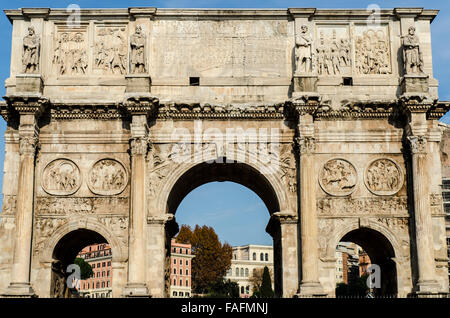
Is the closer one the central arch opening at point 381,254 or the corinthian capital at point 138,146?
the corinthian capital at point 138,146

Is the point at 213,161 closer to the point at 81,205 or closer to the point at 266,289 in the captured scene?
the point at 81,205

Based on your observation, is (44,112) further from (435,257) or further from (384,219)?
(435,257)

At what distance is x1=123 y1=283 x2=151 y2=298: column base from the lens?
17.7 meters

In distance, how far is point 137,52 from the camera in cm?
1958

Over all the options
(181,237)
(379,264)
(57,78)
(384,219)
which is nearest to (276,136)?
(384,219)

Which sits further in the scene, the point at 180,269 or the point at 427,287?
the point at 180,269

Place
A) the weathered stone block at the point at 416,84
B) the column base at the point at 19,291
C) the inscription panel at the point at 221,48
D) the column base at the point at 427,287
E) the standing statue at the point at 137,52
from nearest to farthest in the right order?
the column base at the point at 19,291, the column base at the point at 427,287, the weathered stone block at the point at 416,84, the standing statue at the point at 137,52, the inscription panel at the point at 221,48

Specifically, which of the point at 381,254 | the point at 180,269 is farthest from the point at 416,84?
the point at 180,269

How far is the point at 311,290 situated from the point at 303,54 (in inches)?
269

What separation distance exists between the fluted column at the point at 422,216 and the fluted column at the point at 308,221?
109 inches

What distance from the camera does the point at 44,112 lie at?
759 inches

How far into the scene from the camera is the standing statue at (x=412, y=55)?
64.1 ft

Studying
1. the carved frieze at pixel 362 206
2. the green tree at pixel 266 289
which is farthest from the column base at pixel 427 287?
the green tree at pixel 266 289

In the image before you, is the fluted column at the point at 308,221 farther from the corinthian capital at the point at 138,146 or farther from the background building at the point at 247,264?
the background building at the point at 247,264
